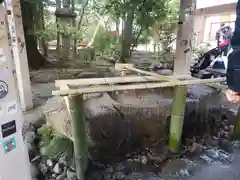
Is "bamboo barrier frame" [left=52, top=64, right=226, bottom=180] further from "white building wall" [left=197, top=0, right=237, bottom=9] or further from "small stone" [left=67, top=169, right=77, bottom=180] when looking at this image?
"white building wall" [left=197, top=0, right=237, bottom=9]

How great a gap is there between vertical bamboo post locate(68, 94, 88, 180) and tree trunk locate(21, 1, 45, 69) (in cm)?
463

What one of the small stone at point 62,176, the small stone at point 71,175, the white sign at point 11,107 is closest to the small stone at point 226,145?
the small stone at point 71,175

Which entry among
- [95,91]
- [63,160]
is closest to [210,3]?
[95,91]

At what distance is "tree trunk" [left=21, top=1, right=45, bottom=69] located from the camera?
608 cm

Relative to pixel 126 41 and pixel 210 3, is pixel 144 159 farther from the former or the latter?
pixel 210 3

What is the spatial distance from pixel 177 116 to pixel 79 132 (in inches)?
51.3

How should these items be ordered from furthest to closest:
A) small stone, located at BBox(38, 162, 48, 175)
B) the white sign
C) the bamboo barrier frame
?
small stone, located at BBox(38, 162, 48, 175), the bamboo barrier frame, the white sign

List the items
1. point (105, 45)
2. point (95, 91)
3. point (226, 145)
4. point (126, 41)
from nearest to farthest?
point (95, 91)
point (226, 145)
point (126, 41)
point (105, 45)

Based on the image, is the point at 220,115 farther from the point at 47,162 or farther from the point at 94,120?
the point at 47,162

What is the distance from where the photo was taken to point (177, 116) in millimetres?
2844

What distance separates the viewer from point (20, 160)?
1305 mm

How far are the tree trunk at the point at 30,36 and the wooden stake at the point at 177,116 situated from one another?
16.2 feet

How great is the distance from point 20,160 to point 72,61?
6442 mm

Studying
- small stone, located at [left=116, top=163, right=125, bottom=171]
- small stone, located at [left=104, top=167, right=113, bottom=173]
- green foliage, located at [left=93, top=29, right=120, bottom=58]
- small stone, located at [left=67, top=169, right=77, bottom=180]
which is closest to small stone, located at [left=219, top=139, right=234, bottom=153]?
small stone, located at [left=116, top=163, right=125, bottom=171]
